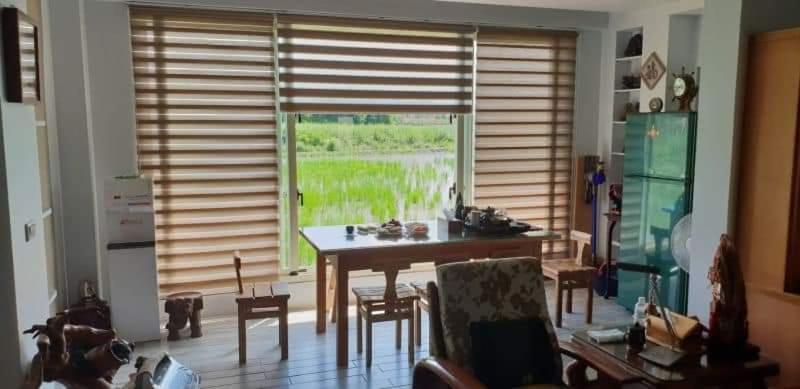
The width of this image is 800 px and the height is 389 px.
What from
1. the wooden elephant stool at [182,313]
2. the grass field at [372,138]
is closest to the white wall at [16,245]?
the wooden elephant stool at [182,313]

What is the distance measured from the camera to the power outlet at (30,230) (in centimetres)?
280

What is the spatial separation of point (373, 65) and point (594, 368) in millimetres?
3174

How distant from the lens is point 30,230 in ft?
9.38

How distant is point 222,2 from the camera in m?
4.45

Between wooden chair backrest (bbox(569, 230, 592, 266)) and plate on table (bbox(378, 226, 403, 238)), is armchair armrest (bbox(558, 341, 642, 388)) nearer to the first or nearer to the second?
plate on table (bbox(378, 226, 403, 238))

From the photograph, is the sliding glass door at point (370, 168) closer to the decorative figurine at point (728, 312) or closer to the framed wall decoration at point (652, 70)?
the framed wall decoration at point (652, 70)

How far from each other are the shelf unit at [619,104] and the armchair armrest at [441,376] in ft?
10.8

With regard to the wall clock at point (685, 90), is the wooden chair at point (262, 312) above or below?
below

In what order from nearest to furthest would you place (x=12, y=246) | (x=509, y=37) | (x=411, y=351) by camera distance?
(x=12, y=246)
(x=411, y=351)
(x=509, y=37)

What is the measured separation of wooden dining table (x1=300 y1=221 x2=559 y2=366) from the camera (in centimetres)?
376

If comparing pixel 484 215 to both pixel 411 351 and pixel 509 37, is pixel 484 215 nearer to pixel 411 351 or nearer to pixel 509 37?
pixel 411 351

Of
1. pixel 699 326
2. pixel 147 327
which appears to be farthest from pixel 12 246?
pixel 699 326

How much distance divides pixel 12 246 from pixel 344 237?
6.37 ft

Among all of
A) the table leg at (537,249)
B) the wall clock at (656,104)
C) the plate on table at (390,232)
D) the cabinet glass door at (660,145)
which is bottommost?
the table leg at (537,249)
